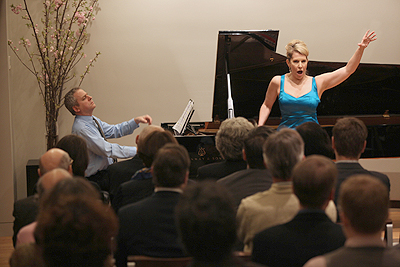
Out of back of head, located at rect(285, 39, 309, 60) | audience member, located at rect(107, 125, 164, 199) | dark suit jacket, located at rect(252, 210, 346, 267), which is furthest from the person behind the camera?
back of head, located at rect(285, 39, 309, 60)

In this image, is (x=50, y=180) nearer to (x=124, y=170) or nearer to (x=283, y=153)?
(x=283, y=153)

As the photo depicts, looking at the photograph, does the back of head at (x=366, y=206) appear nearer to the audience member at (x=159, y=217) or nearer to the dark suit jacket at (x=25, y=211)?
the audience member at (x=159, y=217)

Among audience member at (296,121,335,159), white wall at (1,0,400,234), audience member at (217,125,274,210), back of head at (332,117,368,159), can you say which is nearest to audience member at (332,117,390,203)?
back of head at (332,117,368,159)

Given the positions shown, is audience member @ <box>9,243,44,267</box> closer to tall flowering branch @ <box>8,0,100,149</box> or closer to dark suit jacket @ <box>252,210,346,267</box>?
dark suit jacket @ <box>252,210,346,267</box>

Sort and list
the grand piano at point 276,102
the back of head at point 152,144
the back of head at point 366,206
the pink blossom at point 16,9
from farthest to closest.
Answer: the pink blossom at point 16,9 < the grand piano at point 276,102 < the back of head at point 152,144 < the back of head at point 366,206

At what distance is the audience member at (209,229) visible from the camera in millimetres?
1130

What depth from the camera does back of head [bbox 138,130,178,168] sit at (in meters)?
2.45

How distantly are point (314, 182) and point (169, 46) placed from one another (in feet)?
13.8

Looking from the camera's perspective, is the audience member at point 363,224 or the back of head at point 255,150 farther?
the back of head at point 255,150

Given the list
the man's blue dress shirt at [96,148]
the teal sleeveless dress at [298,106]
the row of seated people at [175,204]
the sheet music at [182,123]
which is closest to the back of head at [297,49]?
the teal sleeveless dress at [298,106]

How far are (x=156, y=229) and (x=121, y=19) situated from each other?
4066mm

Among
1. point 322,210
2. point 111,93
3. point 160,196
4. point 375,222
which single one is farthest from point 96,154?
point 375,222

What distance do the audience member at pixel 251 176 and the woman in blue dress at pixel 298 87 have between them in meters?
1.54

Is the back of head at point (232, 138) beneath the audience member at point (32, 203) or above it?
above
